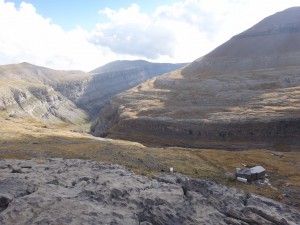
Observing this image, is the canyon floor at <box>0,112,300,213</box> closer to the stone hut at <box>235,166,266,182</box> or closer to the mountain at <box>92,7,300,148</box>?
the stone hut at <box>235,166,266,182</box>

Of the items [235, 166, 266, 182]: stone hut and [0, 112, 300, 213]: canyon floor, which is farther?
[235, 166, 266, 182]: stone hut

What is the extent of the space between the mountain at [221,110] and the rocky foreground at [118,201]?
63.9 meters

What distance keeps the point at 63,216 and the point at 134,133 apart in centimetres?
9583

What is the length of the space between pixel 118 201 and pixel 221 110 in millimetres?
95042

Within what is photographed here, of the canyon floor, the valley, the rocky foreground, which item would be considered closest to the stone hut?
the valley

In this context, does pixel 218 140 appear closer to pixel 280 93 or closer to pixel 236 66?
pixel 280 93

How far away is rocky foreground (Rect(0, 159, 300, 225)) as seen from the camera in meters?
29.3

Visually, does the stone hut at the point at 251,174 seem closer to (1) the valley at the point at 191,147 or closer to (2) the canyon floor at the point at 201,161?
(1) the valley at the point at 191,147

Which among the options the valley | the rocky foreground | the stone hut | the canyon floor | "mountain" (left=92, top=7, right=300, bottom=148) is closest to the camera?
the rocky foreground

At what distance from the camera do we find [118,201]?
34.1 metres

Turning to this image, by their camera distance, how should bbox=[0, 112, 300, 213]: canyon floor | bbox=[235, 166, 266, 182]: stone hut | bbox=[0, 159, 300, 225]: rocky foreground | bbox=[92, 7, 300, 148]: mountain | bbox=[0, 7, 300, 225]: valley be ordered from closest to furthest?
bbox=[0, 159, 300, 225]: rocky foreground < bbox=[0, 7, 300, 225]: valley < bbox=[0, 112, 300, 213]: canyon floor < bbox=[235, 166, 266, 182]: stone hut < bbox=[92, 7, 300, 148]: mountain

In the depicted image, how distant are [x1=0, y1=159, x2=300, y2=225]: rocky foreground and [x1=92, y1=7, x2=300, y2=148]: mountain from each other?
210ft

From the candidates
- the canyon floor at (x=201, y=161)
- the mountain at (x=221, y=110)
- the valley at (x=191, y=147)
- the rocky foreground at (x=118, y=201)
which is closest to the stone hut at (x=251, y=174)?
the valley at (x=191, y=147)

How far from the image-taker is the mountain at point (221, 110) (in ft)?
346
